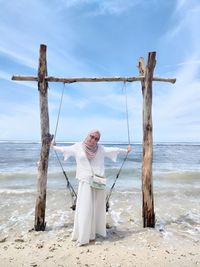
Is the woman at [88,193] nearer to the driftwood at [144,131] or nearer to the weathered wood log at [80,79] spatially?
the driftwood at [144,131]

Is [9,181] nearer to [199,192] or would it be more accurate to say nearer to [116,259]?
[199,192]

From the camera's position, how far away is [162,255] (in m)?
5.43

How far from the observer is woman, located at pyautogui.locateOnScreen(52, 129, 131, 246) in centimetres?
585

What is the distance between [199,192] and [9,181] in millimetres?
8850

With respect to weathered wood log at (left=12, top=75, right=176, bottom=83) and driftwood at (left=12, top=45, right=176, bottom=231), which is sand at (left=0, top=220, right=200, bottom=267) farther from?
weathered wood log at (left=12, top=75, right=176, bottom=83)

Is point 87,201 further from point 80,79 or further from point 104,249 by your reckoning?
point 80,79

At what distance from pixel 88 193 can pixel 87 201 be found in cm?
14

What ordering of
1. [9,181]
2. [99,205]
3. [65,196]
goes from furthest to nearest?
[9,181], [65,196], [99,205]

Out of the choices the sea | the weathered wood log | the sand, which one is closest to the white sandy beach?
the sand

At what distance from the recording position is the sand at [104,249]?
16.9 feet

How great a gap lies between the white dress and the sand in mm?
205

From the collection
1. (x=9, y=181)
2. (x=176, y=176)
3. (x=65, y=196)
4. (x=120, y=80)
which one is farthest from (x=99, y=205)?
(x=176, y=176)

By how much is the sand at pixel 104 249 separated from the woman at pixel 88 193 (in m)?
0.24

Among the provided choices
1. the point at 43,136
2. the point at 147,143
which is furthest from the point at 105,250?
the point at 43,136
